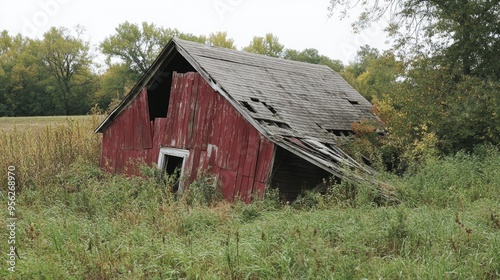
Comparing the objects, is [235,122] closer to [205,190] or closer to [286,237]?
[205,190]

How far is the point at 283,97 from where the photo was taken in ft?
47.6

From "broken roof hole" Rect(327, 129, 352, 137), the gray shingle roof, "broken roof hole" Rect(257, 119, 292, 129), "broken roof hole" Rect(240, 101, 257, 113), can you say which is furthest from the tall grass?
"broken roof hole" Rect(327, 129, 352, 137)

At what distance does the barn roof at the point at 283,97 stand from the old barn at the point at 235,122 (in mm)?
34

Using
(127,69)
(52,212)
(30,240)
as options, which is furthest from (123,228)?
(127,69)

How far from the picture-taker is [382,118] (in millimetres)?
15094

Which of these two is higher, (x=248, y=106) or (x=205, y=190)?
(x=248, y=106)

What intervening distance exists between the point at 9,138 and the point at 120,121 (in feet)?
10.7

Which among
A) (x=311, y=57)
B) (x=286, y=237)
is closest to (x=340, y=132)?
(x=286, y=237)

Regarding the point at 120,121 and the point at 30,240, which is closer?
the point at 30,240

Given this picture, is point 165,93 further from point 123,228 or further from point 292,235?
point 292,235

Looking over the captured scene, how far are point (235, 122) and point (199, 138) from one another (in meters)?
1.34

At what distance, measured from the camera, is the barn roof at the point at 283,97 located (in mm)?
11867

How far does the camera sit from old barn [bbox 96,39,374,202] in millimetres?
11875

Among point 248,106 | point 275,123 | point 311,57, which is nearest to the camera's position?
point 275,123
